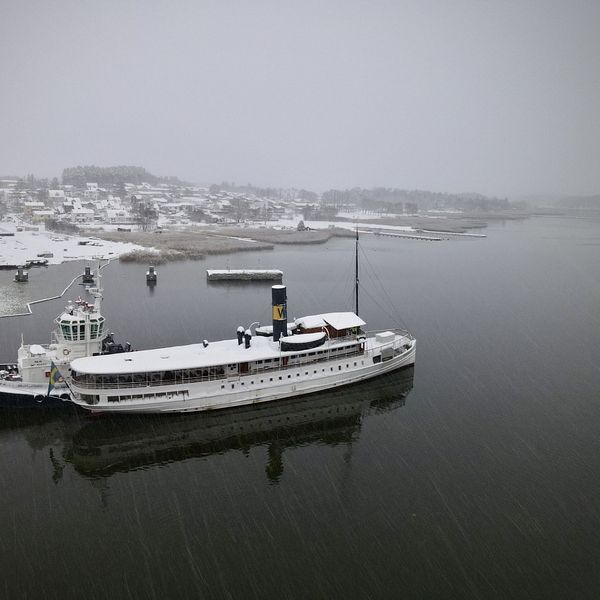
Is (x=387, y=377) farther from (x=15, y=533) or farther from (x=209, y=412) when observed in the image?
(x=15, y=533)

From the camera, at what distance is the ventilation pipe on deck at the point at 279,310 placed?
31.5m

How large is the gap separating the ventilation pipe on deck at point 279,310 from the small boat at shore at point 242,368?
0.06 m

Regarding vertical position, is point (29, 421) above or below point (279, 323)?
below

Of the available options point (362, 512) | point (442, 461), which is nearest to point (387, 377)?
point (442, 461)

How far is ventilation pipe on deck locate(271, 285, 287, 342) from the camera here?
31531 millimetres

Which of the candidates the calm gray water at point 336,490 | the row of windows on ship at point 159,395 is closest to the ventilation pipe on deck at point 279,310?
the row of windows on ship at point 159,395

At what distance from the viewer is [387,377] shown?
112 feet

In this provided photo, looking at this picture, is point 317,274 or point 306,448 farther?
point 317,274

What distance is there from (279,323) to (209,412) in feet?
22.0

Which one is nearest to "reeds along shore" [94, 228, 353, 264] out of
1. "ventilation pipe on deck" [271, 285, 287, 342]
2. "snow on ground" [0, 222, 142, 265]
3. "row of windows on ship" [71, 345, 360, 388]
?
"snow on ground" [0, 222, 142, 265]

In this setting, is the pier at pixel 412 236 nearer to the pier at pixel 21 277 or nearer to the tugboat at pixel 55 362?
the pier at pixel 21 277

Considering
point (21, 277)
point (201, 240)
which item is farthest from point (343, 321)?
point (201, 240)

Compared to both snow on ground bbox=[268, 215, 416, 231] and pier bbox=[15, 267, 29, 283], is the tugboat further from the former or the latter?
snow on ground bbox=[268, 215, 416, 231]

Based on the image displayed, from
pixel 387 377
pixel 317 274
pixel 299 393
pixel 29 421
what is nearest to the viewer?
pixel 29 421
